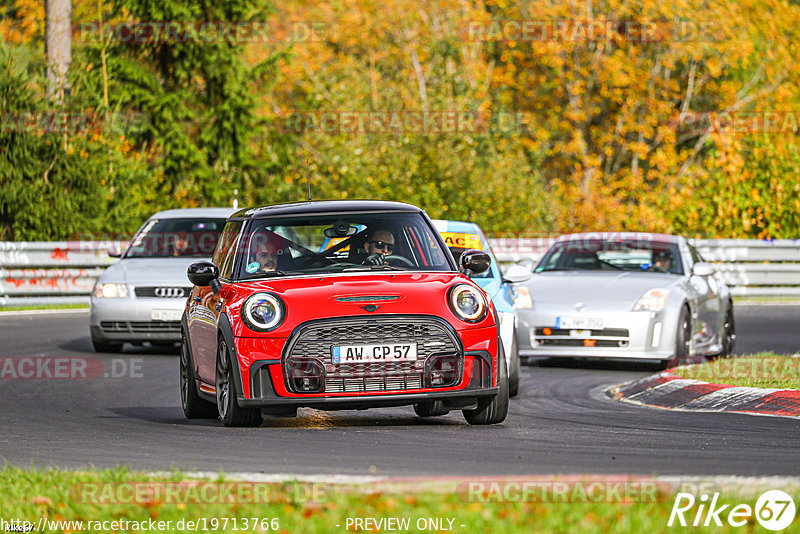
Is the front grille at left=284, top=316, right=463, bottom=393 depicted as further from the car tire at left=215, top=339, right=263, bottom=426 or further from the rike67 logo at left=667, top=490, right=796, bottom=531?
the rike67 logo at left=667, top=490, right=796, bottom=531

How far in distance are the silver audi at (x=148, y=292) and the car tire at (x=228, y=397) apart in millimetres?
6994

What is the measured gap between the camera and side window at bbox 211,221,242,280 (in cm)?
1084

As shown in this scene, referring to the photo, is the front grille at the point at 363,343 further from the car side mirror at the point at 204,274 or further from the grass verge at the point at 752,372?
the grass verge at the point at 752,372

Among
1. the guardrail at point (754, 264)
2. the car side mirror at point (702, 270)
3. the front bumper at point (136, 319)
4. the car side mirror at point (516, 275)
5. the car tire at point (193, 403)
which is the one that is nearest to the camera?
the car tire at point (193, 403)

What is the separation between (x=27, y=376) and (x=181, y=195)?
20454mm

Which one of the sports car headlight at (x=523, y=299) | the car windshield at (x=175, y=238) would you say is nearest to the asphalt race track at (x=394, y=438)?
the sports car headlight at (x=523, y=299)

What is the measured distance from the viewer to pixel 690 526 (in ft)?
19.4

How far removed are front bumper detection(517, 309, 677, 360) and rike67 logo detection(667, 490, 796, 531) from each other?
9423 millimetres

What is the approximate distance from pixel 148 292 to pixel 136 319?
343mm

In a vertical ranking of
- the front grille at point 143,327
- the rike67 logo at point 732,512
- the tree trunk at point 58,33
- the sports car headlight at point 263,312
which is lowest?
the front grille at point 143,327

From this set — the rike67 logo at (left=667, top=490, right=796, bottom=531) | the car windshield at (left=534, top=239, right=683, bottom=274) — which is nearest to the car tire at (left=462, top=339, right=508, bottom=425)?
the rike67 logo at (left=667, top=490, right=796, bottom=531)

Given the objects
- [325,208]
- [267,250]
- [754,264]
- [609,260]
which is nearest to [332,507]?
[267,250]

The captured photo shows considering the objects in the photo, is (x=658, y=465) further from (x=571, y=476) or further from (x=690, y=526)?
(x=690, y=526)

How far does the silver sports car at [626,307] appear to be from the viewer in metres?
15.8
